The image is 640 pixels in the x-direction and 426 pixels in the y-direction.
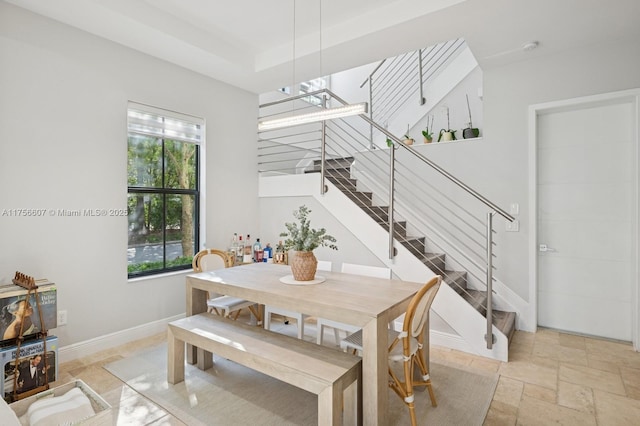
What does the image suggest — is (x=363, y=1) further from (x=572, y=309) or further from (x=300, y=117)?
(x=572, y=309)

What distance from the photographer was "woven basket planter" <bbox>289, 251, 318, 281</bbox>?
99.9 inches

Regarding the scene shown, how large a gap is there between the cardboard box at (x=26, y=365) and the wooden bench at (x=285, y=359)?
85 cm

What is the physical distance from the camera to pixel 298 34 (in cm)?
349

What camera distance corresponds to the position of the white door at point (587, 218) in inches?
128

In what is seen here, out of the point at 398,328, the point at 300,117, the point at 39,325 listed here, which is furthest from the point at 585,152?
the point at 39,325

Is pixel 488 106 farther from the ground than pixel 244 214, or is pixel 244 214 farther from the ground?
pixel 488 106

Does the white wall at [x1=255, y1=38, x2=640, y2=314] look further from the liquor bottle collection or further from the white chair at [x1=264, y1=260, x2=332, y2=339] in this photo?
the liquor bottle collection

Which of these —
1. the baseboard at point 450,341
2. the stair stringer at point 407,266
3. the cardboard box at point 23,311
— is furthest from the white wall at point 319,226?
the cardboard box at point 23,311

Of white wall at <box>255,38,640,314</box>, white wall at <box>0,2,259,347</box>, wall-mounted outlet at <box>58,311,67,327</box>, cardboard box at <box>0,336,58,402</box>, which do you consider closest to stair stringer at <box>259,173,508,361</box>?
white wall at <box>255,38,640,314</box>

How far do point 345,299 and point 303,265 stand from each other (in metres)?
0.55

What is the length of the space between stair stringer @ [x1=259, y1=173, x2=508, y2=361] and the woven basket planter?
1.20 m

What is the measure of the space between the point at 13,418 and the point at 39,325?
1.41m

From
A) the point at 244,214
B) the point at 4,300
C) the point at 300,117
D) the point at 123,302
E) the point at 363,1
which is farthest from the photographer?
the point at 244,214

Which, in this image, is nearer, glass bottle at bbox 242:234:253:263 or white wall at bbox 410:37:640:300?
white wall at bbox 410:37:640:300
